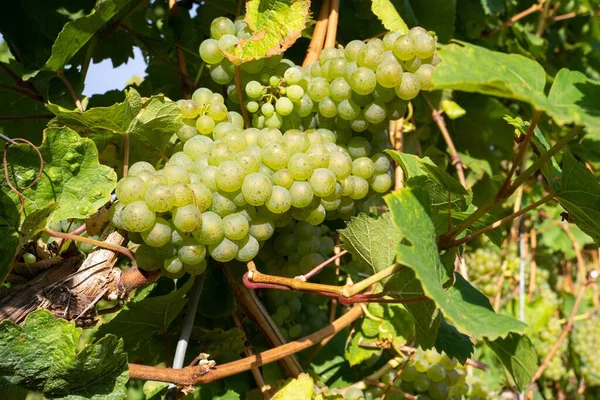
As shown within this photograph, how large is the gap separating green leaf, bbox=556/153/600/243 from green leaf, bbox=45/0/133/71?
0.76m

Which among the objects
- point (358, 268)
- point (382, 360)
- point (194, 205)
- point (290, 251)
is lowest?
point (382, 360)

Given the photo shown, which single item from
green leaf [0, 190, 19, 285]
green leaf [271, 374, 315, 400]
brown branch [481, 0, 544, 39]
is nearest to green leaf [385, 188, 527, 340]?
green leaf [271, 374, 315, 400]

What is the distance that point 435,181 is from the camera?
0.88 metres

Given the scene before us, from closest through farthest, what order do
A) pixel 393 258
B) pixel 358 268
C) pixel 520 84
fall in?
pixel 520 84
pixel 393 258
pixel 358 268

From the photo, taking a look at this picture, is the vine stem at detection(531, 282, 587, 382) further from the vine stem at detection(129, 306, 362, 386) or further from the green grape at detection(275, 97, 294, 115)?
the green grape at detection(275, 97, 294, 115)

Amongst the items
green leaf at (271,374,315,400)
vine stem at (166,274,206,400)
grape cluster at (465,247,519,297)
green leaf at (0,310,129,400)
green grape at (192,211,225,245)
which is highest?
green grape at (192,211,225,245)

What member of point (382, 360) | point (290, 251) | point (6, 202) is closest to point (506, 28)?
point (382, 360)

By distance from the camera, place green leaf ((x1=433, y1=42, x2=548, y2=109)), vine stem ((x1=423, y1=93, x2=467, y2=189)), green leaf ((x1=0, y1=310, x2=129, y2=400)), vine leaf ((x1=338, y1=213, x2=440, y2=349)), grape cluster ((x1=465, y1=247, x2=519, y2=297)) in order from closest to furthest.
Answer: green leaf ((x1=433, y1=42, x2=548, y2=109))
green leaf ((x1=0, y1=310, x2=129, y2=400))
vine leaf ((x1=338, y1=213, x2=440, y2=349))
vine stem ((x1=423, y1=93, x2=467, y2=189))
grape cluster ((x1=465, y1=247, x2=519, y2=297))

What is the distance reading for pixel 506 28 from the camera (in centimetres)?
210

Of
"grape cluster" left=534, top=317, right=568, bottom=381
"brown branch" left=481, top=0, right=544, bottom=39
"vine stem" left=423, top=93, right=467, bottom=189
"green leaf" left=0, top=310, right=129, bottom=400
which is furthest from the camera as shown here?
"grape cluster" left=534, top=317, right=568, bottom=381

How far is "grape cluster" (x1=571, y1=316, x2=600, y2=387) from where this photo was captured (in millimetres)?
2389

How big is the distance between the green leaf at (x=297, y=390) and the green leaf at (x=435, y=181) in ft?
1.35

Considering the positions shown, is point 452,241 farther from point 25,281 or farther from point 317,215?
point 25,281

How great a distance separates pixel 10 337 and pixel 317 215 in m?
0.47
